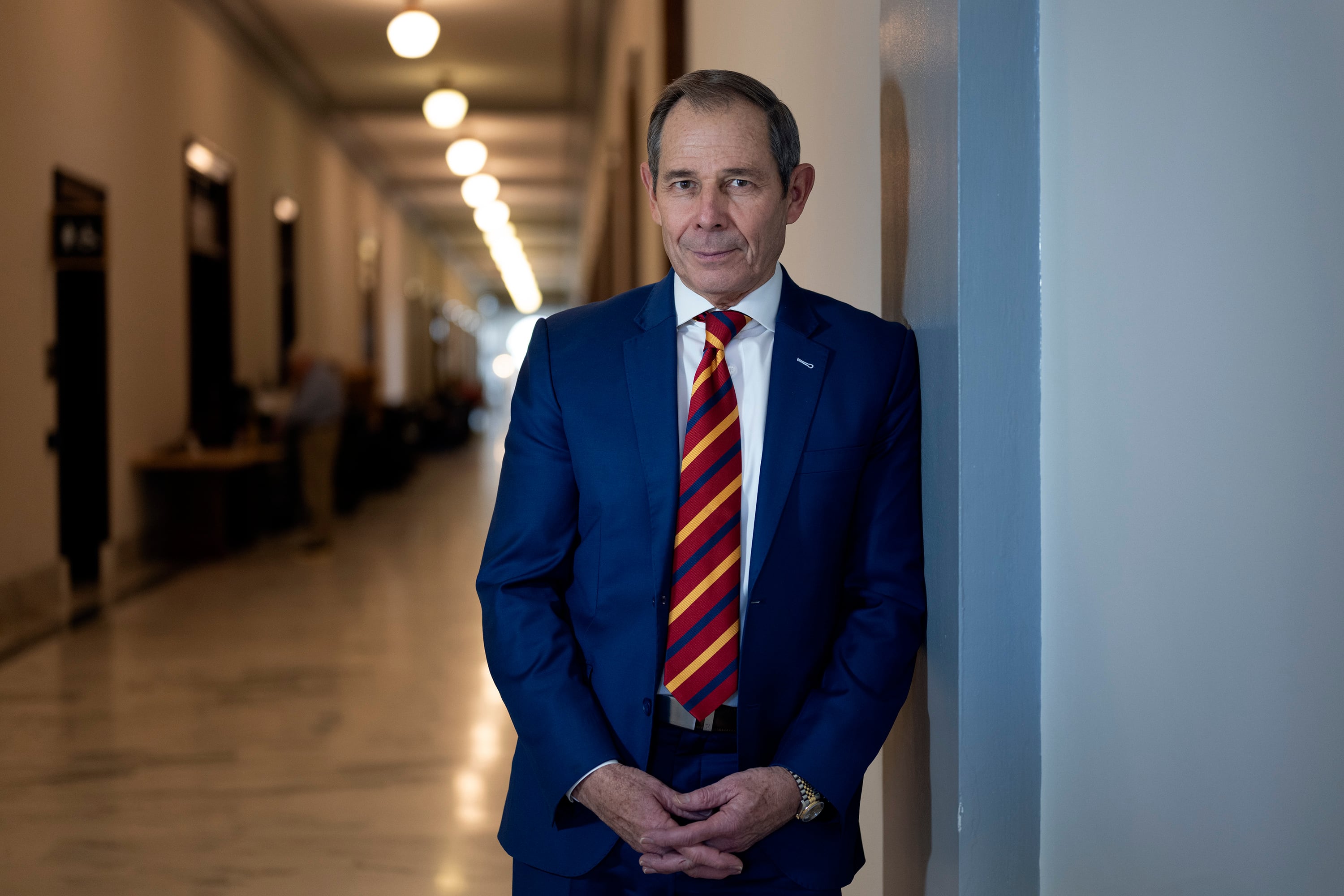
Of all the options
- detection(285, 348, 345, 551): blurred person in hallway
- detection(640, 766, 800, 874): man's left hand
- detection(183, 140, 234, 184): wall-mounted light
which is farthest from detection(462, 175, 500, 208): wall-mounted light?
detection(640, 766, 800, 874): man's left hand

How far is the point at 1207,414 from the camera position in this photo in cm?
125

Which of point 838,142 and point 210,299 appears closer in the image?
point 838,142

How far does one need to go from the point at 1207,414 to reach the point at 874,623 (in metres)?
0.45

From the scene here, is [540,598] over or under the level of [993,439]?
under

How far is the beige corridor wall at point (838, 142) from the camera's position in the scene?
6.15 feet

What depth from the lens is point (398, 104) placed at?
41.7 ft

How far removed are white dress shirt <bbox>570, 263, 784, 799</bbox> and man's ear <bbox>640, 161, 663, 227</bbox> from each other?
80 millimetres

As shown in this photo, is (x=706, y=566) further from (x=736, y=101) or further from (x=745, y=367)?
(x=736, y=101)

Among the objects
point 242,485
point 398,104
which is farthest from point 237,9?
point 242,485

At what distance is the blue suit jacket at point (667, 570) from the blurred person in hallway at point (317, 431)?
7.52m

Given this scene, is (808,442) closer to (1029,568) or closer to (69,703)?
(1029,568)

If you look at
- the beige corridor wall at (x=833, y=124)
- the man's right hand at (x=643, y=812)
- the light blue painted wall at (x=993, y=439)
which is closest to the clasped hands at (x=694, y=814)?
the man's right hand at (x=643, y=812)

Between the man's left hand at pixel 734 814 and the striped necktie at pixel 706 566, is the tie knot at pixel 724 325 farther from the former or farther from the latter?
the man's left hand at pixel 734 814

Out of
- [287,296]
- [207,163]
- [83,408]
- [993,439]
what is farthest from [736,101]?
[287,296]
